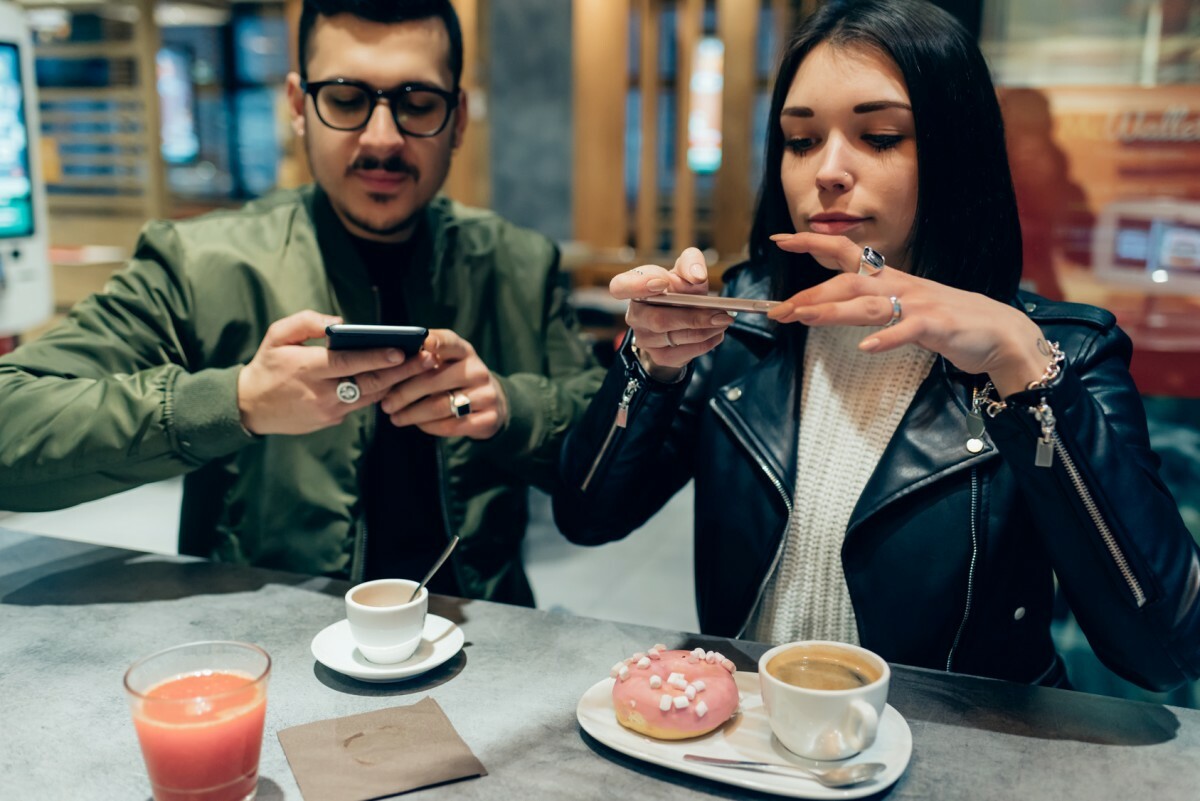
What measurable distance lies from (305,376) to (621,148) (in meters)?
6.40

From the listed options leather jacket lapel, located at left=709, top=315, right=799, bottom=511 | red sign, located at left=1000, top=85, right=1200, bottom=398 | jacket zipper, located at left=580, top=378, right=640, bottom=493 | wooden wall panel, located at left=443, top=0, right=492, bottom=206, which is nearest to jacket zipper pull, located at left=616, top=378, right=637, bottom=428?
jacket zipper, located at left=580, top=378, right=640, bottom=493

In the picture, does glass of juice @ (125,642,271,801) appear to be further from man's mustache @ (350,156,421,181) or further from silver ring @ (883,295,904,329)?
man's mustache @ (350,156,421,181)

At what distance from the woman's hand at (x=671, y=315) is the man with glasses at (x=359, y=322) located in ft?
1.10

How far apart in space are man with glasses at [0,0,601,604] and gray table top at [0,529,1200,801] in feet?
0.89

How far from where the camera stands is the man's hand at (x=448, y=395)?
149 centimetres

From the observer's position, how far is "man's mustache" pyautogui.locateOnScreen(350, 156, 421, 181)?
1761 millimetres

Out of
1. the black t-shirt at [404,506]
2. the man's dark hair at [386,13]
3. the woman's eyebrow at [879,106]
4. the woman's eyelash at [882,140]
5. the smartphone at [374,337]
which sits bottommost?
the black t-shirt at [404,506]

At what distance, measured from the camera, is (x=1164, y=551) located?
3.80ft

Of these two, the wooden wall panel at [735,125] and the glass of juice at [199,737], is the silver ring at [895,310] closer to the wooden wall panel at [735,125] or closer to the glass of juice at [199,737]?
the glass of juice at [199,737]

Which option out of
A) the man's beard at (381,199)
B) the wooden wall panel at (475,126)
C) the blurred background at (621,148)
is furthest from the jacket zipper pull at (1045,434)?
the wooden wall panel at (475,126)

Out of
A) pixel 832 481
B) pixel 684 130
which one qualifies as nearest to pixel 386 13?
pixel 832 481

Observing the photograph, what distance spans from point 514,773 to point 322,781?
0.61 ft

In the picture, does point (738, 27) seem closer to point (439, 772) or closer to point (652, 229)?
point (652, 229)

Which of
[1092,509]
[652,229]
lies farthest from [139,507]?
[652,229]
